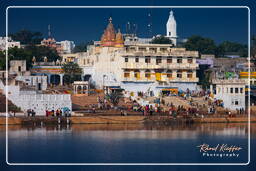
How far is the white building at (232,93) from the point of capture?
42.5 m

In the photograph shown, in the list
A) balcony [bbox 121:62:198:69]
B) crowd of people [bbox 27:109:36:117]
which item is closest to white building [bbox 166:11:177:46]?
balcony [bbox 121:62:198:69]

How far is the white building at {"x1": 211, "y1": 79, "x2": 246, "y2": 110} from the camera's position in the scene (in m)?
42.5

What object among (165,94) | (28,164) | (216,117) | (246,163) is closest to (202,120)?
(216,117)

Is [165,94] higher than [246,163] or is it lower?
higher

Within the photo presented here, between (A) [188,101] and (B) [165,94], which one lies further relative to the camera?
(B) [165,94]

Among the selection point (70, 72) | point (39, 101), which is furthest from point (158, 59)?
point (39, 101)

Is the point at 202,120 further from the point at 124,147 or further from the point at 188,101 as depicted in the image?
the point at 124,147

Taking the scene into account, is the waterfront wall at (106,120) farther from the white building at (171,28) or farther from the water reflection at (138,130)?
the white building at (171,28)

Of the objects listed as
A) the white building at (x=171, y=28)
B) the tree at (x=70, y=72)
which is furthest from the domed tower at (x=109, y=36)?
the white building at (x=171, y=28)

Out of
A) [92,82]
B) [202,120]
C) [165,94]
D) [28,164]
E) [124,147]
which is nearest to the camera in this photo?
[28,164]

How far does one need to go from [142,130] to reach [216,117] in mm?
5383

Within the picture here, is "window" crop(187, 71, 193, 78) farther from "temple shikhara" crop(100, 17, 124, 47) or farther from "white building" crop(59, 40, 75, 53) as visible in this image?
"white building" crop(59, 40, 75, 53)

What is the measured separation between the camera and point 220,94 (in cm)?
4303

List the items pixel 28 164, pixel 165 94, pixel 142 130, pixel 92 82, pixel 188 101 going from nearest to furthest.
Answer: pixel 28 164
pixel 142 130
pixel 188 101
pixel 165 94
pixel 92 82
